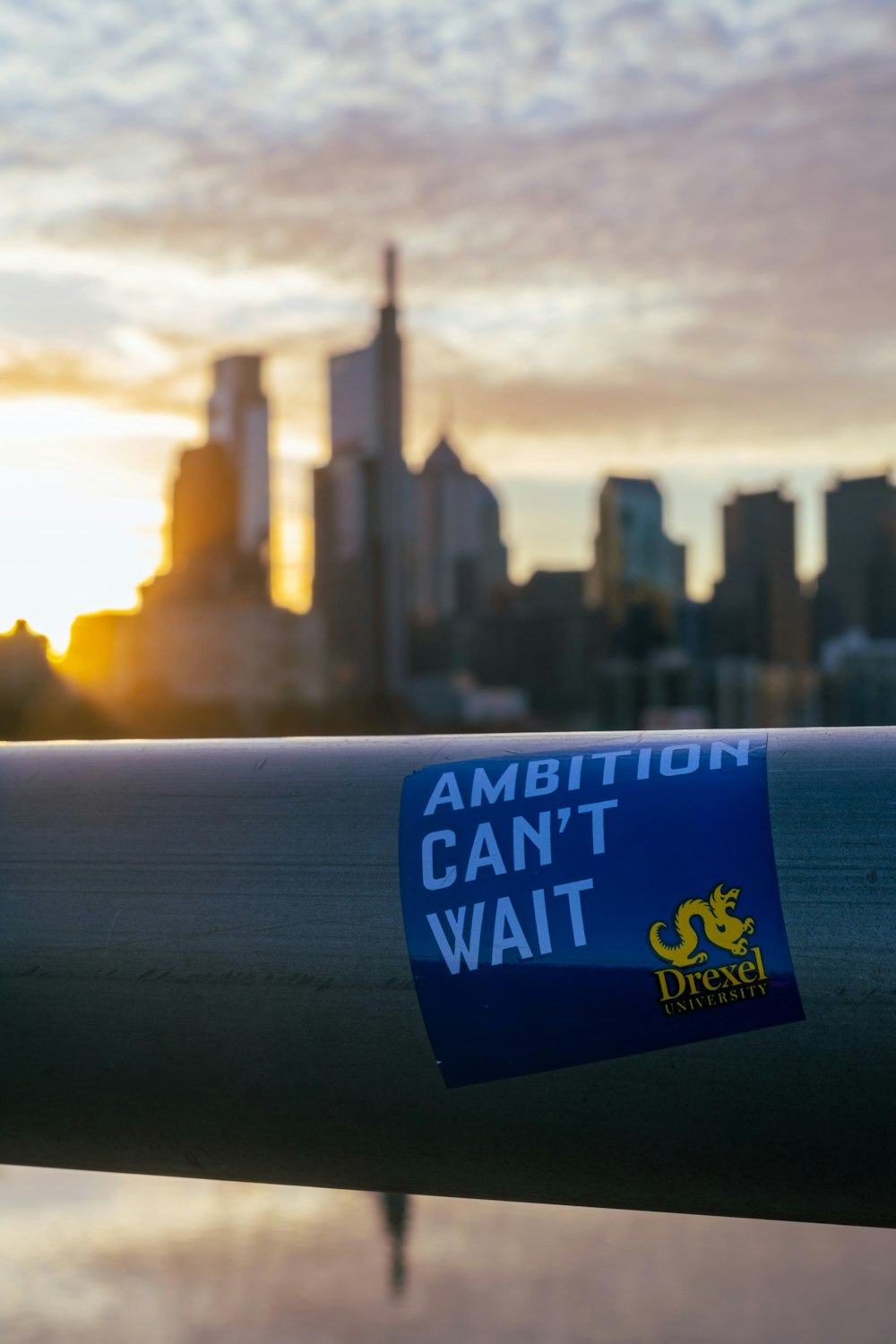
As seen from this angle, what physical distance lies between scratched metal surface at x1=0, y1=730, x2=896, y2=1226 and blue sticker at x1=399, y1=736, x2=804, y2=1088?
7 cm

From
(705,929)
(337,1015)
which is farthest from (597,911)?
(337,1015)

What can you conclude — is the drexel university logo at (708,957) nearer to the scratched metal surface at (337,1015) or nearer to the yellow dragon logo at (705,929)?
the yellow dragon logo at (705,929)

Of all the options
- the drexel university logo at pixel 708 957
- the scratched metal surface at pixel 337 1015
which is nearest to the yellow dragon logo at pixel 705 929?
the drexel university logo at pixel 708 957

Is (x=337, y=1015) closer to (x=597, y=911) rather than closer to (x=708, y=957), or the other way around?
(x=597, y=911)

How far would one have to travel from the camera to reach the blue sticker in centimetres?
415

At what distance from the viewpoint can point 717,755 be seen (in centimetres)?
447

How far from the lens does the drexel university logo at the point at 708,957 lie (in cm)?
412

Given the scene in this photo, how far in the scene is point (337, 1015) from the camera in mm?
4457

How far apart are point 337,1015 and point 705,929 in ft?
3.78

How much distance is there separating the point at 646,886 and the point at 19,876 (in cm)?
212

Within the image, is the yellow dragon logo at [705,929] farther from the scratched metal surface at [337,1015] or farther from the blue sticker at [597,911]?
the scratched metal surface at [337,1015]

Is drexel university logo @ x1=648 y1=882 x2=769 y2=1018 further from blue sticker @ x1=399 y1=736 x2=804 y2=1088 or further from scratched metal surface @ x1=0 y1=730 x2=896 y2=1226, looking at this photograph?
scratched metal surface @ x1=0 y1=730 x2=896 y2=1226

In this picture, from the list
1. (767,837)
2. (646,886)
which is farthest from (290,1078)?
(767,837)

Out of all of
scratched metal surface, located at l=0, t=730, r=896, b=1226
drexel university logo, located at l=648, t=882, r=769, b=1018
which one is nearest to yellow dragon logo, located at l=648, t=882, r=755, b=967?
drexel university logo, located at l=648, t=882, r=769, b=1018
